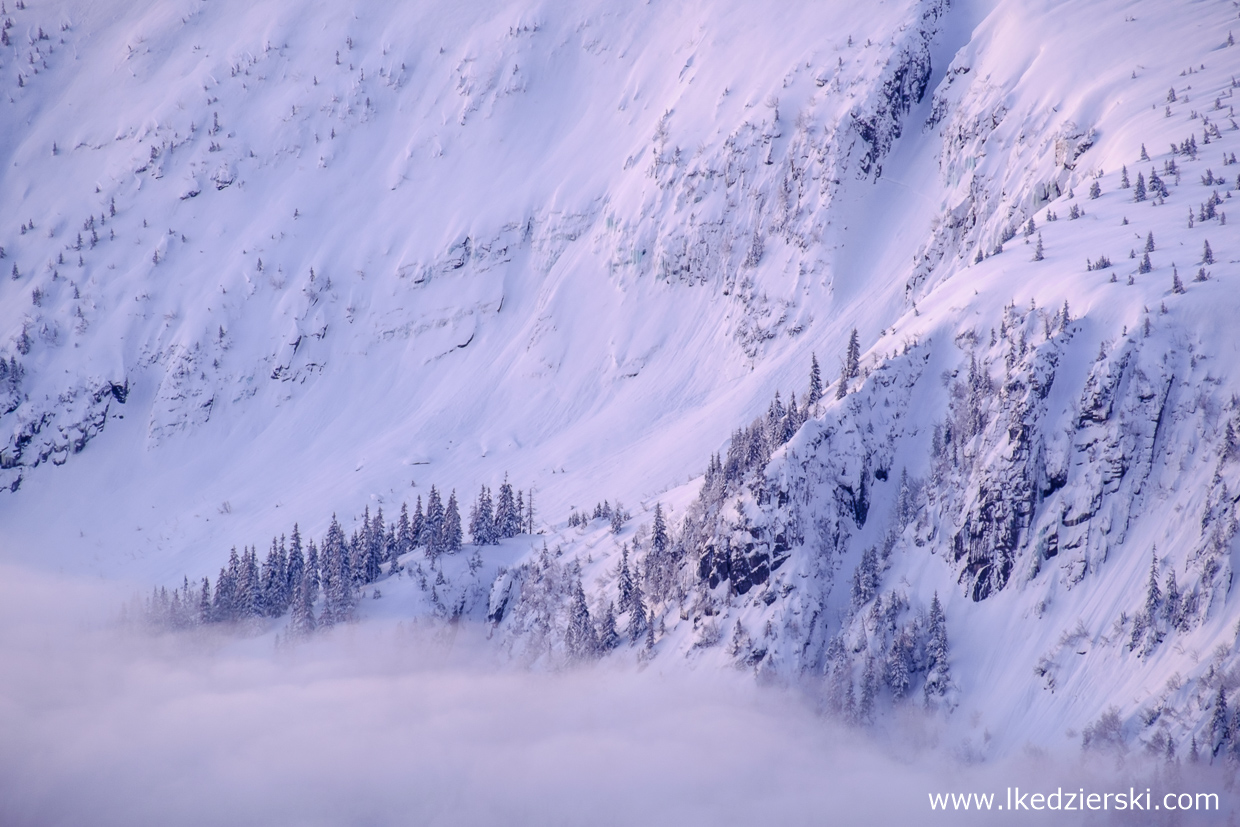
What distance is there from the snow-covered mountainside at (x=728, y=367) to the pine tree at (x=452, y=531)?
36 centimetres

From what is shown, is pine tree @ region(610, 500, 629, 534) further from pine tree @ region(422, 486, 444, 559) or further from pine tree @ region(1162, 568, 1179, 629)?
pine tree @ region(1162, 568, 1179, 629)

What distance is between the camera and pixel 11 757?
129 m

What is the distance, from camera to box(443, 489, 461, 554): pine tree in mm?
117750

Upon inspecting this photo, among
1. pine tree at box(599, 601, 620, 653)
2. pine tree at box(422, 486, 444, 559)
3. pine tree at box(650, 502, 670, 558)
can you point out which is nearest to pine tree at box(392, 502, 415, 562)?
pine tree at box(422, 486, 444, 559)

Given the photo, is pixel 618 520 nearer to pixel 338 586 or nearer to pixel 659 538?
pixel 659 538

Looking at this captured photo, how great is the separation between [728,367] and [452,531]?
36919mm

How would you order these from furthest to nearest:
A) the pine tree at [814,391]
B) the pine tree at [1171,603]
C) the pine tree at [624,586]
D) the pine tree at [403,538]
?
the pine tree at [403,538], the pine tree at [814,391], the pine tree at [624,586], the pine tree at [1171,603]

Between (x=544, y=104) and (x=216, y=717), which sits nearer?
(x=216, y=717)

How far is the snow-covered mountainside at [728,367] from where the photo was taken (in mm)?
86062

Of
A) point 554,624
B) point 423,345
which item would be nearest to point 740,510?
point 554,624

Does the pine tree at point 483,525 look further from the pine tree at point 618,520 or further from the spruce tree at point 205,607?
the spruce tree at point 205,607

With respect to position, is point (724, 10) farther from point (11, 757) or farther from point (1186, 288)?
point (11, 757)

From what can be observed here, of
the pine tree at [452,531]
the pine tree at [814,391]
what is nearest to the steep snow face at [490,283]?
the pine tree at [452,531]

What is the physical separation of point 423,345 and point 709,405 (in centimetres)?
4804
